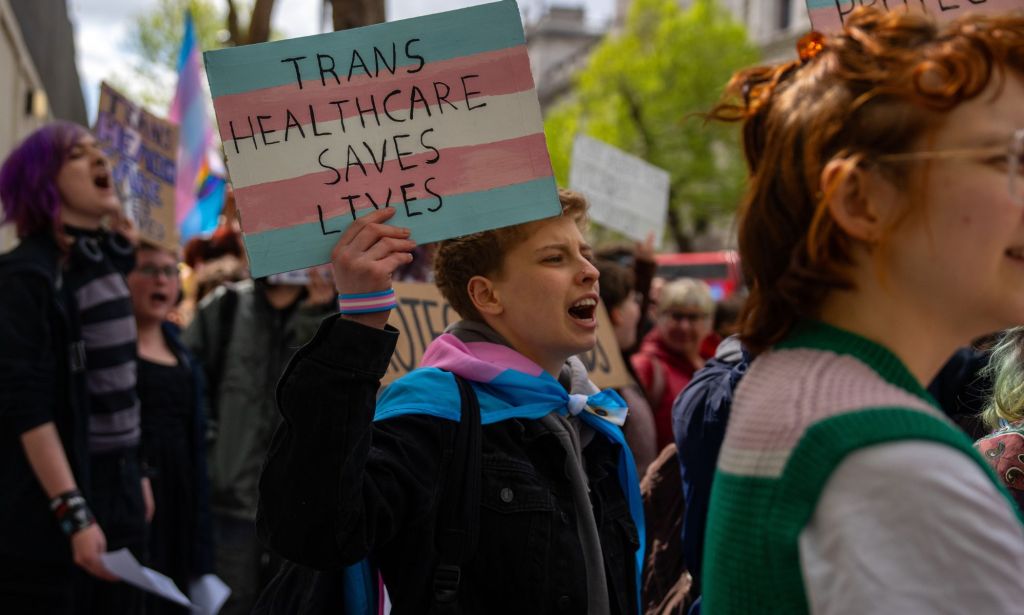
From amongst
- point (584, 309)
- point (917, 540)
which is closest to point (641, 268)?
point (584, 309)

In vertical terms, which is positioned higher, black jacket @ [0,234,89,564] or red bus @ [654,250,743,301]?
black jacket @ [0,234,89,564]

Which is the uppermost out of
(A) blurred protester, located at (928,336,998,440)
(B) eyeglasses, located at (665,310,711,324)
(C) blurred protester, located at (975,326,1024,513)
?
(C) blurred protester, located at (975,326,1024,513)

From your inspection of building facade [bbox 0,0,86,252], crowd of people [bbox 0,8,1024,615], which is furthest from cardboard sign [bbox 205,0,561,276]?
building facade [bbox 0,0,86,252]

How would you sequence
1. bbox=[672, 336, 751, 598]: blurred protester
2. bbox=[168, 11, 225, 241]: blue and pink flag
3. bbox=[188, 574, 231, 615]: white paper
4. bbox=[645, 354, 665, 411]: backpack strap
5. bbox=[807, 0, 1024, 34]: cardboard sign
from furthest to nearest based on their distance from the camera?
1. bbox=[168, 11, 225, 241]: blue and pink flag
2. bbox=[645, 354, 665, 411]: backpack strap
3. bbox=[188, 574, 231, 615]: white paper
4. bbox=[672, 336, 751, 598]: blurred protester
5. bbox=[807, 0, 1024, 34]: cardboard sign

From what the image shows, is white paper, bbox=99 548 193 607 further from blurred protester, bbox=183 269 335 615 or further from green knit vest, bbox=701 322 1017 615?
green knit vest, bbox=701 322 1017 615

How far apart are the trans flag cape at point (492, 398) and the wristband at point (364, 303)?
35 cm

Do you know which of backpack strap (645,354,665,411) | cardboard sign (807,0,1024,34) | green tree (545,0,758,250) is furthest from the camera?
green tree (545,0,758,250)

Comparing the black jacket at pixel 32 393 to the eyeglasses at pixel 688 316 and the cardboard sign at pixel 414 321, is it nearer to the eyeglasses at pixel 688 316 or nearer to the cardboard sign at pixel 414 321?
the cardboard sign at pixel 414 321

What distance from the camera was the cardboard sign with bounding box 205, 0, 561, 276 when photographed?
2039mm

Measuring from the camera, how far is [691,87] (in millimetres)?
31938

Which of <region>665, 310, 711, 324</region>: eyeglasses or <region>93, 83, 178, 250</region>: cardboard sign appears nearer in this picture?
<region>93, 83, 178, 250</region>: cardboard sign

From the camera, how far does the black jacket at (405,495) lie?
181cm

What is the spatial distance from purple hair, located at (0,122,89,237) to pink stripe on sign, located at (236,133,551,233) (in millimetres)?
2061

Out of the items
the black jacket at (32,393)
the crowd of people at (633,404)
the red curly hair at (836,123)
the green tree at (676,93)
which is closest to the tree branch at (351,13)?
the crowd of people at (633,404)
